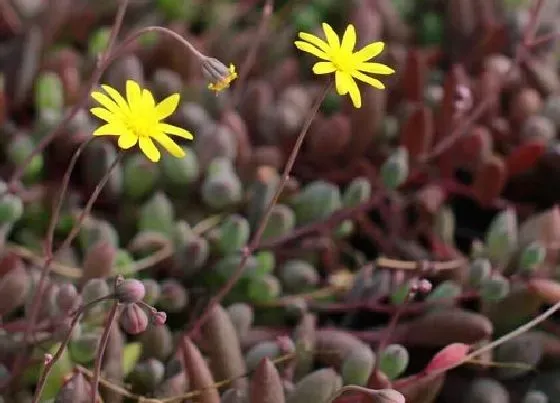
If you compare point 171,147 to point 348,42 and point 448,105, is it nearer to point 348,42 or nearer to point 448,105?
point 348,42

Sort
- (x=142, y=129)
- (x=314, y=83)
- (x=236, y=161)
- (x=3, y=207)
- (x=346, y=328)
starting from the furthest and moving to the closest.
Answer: (x=314, y=83) < (x=236, y=161) < (x=346, y=328) < (x=3, y=207) < (x=142, y=129)

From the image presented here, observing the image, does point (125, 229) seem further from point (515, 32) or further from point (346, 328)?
point (515, 32)

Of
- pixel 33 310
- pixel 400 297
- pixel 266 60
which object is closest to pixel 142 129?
pixel 33 310

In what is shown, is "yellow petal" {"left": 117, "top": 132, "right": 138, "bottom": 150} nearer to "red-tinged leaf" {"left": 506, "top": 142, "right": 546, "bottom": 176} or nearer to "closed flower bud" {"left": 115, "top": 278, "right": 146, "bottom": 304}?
"closed flower bud" {"left": 115, "top": 278, "right": 146, "bottom": 304}

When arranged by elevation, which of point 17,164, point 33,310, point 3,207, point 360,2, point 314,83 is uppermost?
point 360,2

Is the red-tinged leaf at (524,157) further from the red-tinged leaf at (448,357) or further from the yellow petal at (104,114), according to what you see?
the yellow petal at (104,114)

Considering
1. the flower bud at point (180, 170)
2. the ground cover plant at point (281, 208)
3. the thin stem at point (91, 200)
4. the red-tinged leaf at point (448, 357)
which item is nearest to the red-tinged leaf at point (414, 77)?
the ground cover plant at point (281, 208)

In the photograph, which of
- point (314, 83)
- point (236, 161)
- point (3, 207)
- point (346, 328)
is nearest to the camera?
point (3, 207)
